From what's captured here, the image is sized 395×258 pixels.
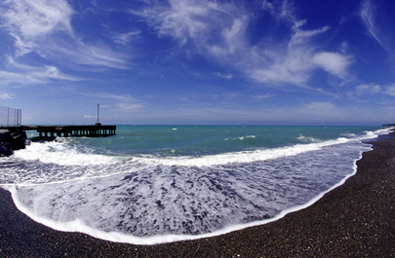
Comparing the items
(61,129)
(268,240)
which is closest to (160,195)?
(268,240)

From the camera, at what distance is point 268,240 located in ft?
10.5

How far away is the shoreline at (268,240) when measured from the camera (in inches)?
114

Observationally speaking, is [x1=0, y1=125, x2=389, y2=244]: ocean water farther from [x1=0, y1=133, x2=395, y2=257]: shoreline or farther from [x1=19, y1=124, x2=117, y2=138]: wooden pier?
[x1=19, y1=124, x2=117, y2=138]: wooden pier

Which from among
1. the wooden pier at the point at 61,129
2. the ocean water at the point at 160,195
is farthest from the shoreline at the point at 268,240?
the wooden pier at the point at 61,129

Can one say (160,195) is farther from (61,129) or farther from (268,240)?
(61,129)

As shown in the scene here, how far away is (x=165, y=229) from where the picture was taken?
371cm

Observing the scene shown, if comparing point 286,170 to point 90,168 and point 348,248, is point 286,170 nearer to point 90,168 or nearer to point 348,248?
point 348,248

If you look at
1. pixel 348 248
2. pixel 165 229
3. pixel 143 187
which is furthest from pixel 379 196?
pixel 143 187

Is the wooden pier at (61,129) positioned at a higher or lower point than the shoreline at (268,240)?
higher

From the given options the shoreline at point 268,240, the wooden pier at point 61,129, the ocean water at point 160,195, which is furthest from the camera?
the wooden pier at point 61,129

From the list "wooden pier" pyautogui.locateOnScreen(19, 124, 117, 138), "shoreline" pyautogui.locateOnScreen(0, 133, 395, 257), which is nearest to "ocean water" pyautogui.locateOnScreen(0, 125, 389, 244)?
"shoreline" pyautogui.locateOnScreen(0, 133, 395, 257)

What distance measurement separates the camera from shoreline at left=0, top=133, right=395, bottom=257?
9.54 ft

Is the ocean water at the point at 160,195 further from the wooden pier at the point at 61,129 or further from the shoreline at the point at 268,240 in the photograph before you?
the wooden pier at the point at 61,129

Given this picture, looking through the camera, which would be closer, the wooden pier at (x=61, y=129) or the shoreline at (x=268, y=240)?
the shoreline at (x=268, y=240)
